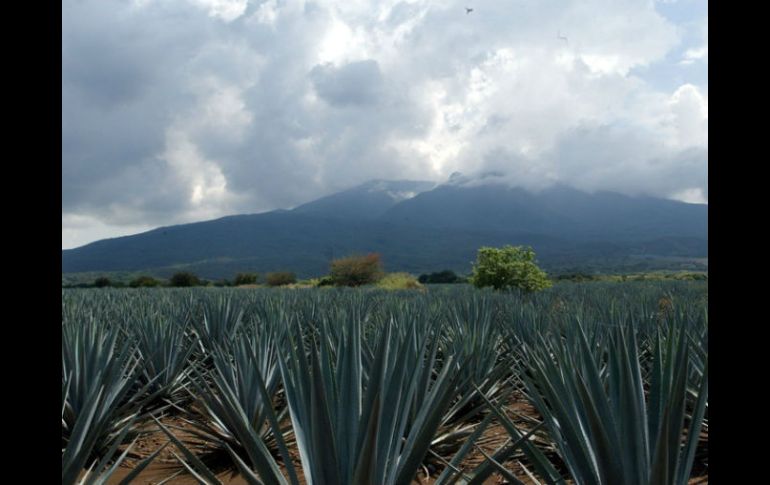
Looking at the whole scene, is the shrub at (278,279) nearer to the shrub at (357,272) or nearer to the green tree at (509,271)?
the shrub at (357,272)

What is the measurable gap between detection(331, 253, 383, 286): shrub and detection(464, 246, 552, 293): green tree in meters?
11.8

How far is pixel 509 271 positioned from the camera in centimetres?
1241

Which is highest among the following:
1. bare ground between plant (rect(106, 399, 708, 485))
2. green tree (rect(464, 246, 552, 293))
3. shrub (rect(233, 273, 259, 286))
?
green tree (rect(464, 246, 552, 293))

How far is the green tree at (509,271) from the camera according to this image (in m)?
12.4

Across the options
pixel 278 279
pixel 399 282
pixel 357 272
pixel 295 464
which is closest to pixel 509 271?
pixel 399 282

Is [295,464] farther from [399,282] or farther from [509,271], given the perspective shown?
[399,282]

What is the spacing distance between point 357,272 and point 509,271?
12.7 m

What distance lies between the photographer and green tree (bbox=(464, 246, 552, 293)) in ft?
40.8

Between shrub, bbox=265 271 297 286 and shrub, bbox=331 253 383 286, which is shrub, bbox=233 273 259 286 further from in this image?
shrub, bbox=331 253 383 286

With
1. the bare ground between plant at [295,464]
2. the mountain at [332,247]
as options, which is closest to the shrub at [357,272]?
the bare ground between plant at [295,464]

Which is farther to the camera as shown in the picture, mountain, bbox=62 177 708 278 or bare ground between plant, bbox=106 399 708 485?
mountain, bbox=62 177 708 278

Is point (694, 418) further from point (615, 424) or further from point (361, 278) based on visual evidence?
point (361, 278)

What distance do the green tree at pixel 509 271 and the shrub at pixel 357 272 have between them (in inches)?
463

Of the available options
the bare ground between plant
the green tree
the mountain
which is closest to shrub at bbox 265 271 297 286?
the green tree
